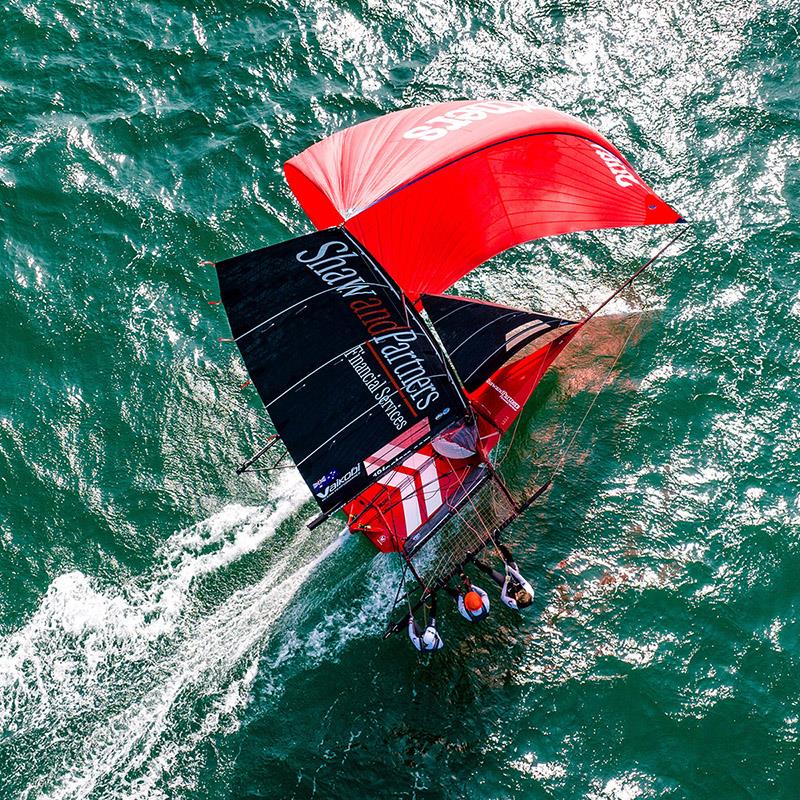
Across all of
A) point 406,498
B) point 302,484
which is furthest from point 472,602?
point 302,484

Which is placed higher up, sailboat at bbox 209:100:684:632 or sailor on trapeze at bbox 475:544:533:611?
sailboat at bbox 209:100:684:632

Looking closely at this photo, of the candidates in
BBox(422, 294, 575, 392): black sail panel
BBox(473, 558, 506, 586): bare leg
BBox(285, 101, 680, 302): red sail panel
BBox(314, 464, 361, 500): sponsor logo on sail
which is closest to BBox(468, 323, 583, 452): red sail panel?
BBox(422, 294, 575, 392): black sail panel

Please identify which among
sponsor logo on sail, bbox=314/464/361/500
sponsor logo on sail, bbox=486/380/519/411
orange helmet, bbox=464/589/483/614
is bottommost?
orange helmet, bbox=464/589/483/614

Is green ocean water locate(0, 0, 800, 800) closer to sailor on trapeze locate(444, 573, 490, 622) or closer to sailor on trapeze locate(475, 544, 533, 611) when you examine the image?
sailor on trapeze locate(475, 544, 533, 611)

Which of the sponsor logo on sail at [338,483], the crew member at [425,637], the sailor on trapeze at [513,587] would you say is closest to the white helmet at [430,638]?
the crew member at [425,637]

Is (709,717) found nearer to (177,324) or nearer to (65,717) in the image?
(65,717)

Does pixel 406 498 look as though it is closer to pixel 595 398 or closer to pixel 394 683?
pixel 394 683

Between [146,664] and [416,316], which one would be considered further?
[146,664]

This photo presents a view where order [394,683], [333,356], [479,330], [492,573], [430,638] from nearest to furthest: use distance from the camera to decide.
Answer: [333,356]
[430,638]
[394,683]
[492,573]
[479,330]
